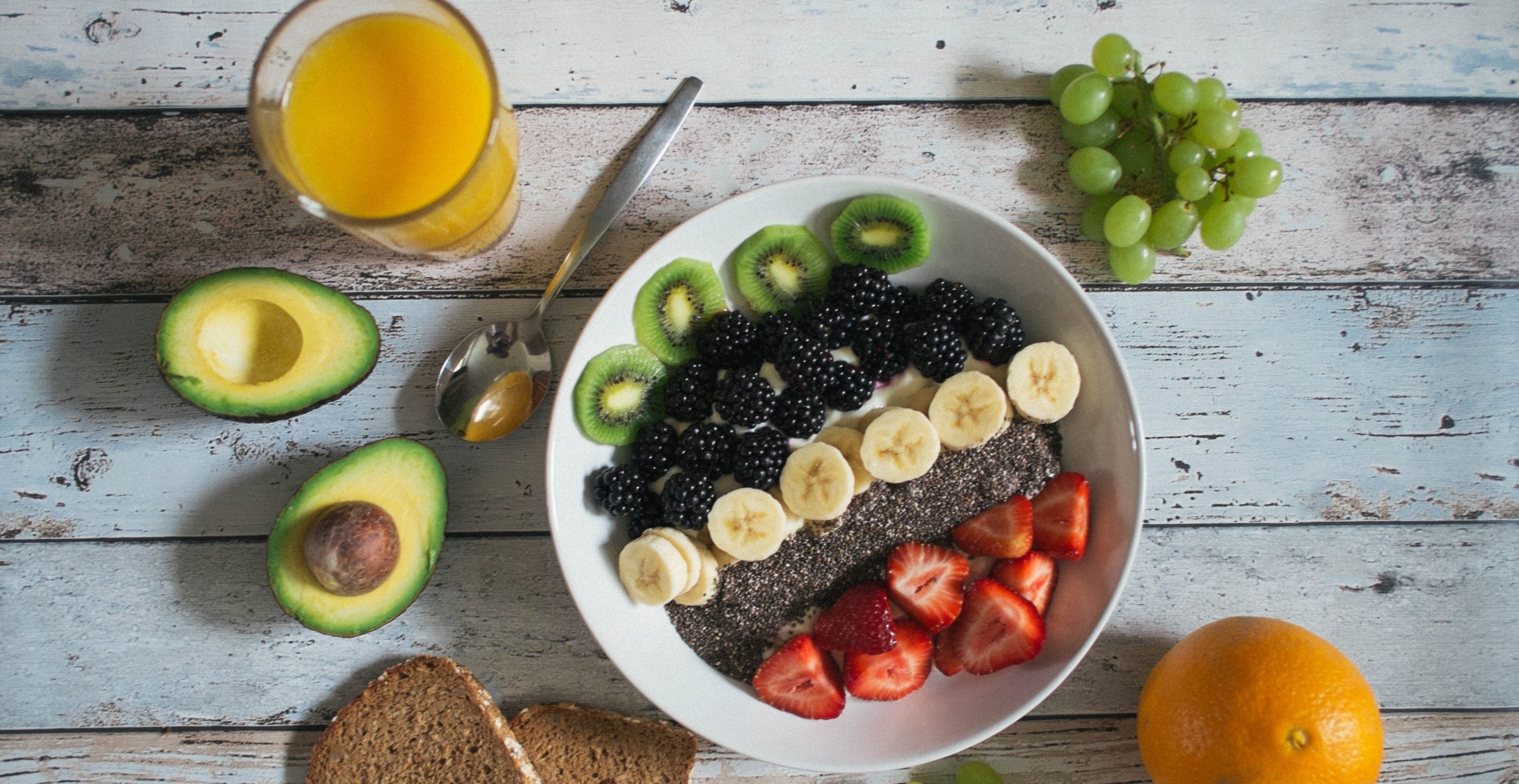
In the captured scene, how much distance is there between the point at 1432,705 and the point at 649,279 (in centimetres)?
146

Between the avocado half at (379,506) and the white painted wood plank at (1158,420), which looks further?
the white painted wood plank at (1158,420)

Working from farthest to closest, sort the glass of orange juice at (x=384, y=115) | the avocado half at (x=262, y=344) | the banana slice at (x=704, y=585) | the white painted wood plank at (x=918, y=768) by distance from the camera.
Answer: the white painted wood plank at (x=918, y=768) < the banana slice at (x=704, y=585) < the avocado half at (x=262, y=344) < the glass of orange juice at (x=384, y=115)

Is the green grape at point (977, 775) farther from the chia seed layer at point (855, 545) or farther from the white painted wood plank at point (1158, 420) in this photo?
the white painted wood plank at point (1158, 420)

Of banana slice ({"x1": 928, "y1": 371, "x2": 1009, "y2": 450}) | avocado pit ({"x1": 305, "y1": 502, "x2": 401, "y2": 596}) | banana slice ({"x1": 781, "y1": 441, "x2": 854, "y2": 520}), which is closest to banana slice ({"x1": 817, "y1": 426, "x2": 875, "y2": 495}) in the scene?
banana slice ({"x1": 781, "y1": 441, "x2": 854, "y2": 520})

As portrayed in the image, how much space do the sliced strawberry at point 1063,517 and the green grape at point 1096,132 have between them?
20.5 inches

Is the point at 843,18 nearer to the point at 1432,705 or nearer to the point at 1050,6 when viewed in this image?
the point at 1050,6

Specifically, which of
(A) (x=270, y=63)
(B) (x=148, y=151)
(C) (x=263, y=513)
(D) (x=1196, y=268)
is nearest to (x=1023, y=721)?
(D) (x=1196, y=268)

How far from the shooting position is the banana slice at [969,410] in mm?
→ 1275

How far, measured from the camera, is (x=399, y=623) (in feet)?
4.58

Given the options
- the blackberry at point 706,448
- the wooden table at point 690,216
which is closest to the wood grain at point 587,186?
the wooden table at point 690,216

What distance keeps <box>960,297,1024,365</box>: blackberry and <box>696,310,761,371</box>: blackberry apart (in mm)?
319

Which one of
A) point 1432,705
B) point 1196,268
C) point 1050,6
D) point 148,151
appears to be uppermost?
point 1050,6

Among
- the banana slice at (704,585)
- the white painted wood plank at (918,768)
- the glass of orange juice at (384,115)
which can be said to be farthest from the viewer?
the white painted wood plank at (918,768)

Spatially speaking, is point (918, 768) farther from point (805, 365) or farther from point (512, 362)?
point (512, 362)
